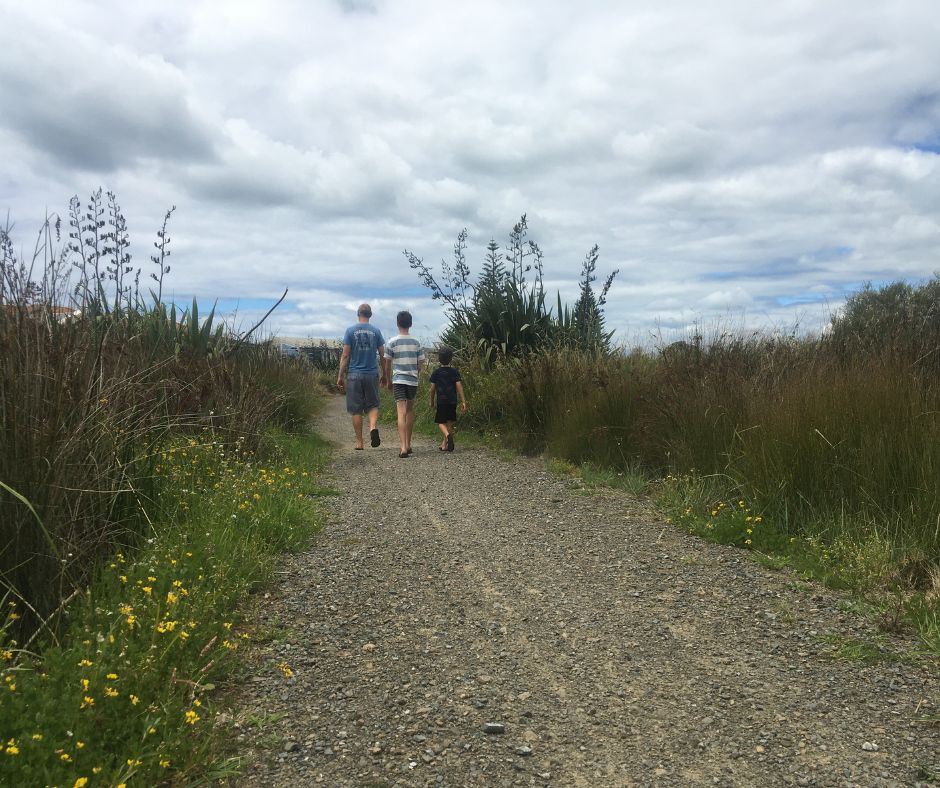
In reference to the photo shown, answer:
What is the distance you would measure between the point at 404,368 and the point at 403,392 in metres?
0.37

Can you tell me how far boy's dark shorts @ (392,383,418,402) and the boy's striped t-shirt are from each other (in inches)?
1.7

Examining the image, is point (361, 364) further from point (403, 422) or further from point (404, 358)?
point (403, 422)

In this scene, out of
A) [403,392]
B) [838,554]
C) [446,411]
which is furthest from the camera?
[446,411]

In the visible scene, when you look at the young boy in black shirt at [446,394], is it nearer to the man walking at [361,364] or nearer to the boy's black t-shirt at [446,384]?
the boy's black t-shirt at [446,384]

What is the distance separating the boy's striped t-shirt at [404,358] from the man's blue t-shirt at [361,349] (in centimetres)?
29

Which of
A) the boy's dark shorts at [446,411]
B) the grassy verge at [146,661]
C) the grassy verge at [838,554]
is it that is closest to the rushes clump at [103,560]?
the grassy verge at [146,661]

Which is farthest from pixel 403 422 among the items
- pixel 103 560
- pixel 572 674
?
pixel 572 674

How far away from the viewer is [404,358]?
971 cm

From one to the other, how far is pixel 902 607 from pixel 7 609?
13.5 ft

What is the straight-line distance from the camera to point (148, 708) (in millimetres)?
2305

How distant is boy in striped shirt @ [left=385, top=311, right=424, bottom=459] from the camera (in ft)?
30.9

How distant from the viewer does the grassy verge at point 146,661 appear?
2.03m

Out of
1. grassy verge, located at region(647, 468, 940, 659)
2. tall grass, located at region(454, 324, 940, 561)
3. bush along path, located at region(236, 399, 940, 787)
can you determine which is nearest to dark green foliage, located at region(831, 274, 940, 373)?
tall grass, located at region(454, 324, 940, 561)

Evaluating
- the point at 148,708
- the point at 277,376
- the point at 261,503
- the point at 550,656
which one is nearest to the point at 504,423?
the point at 277,376
